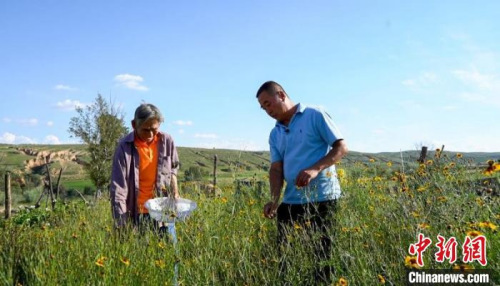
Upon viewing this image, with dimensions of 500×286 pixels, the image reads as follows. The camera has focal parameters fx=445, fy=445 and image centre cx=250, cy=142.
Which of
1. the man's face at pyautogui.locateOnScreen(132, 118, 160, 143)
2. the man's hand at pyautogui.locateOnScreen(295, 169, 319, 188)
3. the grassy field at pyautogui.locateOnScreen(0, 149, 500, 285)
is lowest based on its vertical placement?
the grassy field at pyautogui.locateOnScreen(0, 149, 500, 285)

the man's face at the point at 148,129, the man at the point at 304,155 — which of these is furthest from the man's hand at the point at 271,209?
the man's face at the point at 148,129

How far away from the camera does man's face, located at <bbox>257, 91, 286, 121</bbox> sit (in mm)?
3205

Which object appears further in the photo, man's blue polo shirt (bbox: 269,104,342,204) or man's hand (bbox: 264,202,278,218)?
man's hand (bbox: 264,202,278,218)

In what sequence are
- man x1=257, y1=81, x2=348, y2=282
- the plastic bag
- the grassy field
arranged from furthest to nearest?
1. the plastic bag
2. man x1=257, y1=81, x2=348, y2=282
3. the grassy field

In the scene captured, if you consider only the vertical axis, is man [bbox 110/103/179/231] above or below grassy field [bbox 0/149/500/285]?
above

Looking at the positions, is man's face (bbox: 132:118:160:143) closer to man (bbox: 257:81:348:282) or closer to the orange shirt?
the orange shirt

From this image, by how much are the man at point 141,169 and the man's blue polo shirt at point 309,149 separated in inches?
38.2

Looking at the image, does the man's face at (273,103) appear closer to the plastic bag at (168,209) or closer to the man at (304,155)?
the man at (304,155)

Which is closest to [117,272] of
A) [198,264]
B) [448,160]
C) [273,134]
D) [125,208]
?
[198,264]

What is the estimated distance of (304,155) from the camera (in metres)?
3.11

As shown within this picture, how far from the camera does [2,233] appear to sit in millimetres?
3686

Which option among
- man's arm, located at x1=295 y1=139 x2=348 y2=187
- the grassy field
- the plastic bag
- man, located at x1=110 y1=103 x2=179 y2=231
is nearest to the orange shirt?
man, located at x1=110 y1=103 x2=179 y2=231

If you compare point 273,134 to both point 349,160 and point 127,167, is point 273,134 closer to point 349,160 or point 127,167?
point 127,167

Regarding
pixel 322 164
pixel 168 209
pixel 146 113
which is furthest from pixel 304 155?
pixel 146 113
